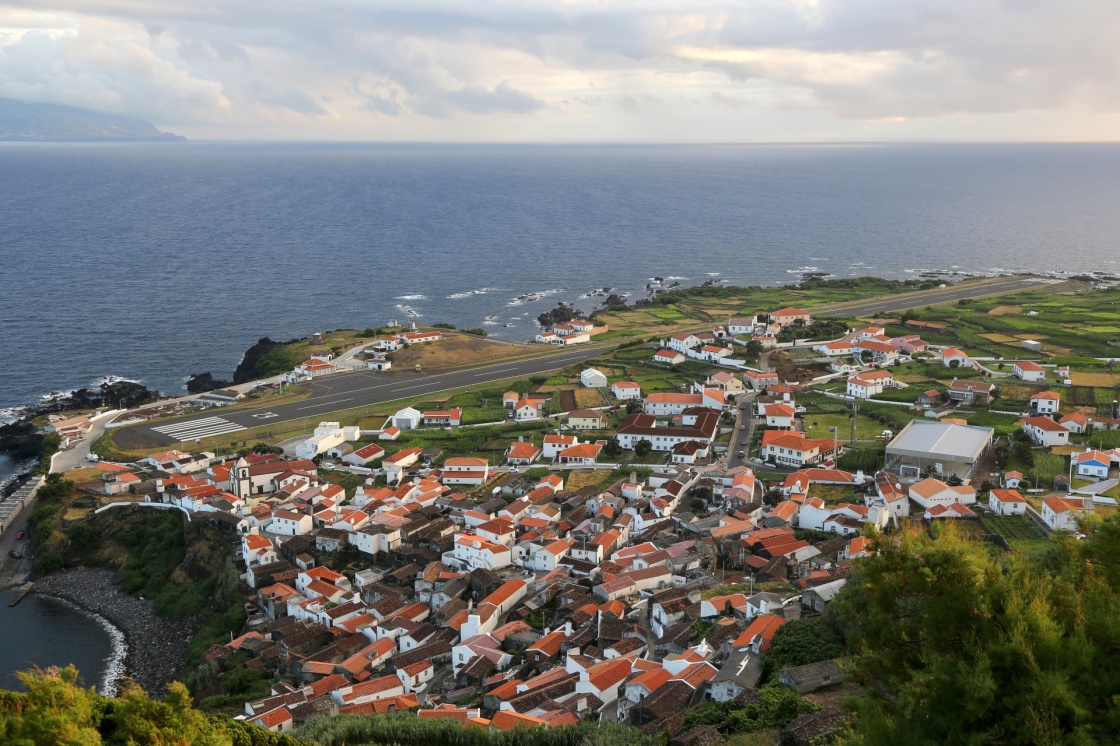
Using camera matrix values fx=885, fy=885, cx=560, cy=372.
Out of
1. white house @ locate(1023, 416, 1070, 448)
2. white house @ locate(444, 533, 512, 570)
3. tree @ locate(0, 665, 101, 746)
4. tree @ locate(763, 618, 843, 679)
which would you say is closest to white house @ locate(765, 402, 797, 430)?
white house @ locate(1023, 416, 1070, 448)

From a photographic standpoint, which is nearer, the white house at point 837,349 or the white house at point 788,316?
the white house at point 837,349

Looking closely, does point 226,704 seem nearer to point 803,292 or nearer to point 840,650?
point 840,650

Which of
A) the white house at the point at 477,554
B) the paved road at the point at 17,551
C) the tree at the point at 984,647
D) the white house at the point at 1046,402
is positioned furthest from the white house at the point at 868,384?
the paved road at the point at 17,551

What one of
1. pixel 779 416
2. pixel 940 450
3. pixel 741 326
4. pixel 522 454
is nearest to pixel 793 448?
pixel 779 416

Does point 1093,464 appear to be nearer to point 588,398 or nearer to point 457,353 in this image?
point 588,398

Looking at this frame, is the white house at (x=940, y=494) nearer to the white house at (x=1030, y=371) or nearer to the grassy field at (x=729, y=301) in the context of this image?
the white house at (x=1030, y=371)
